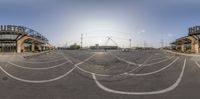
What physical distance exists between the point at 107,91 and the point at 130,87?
1.22 m

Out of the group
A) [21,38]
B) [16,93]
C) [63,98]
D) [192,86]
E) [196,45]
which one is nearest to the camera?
[63,98]

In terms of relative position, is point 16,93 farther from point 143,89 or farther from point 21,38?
point 21,38

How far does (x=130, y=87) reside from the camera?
8.42 m

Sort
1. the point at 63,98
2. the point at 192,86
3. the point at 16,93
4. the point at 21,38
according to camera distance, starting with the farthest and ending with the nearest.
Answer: the point at 21,38, the point at 192,86, the point at 16,93, the point at 63,98

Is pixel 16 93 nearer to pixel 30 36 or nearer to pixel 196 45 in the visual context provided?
pixel 30 36

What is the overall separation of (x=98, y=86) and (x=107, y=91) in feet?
3.29

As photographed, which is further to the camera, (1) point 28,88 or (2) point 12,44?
(2) point 12,44

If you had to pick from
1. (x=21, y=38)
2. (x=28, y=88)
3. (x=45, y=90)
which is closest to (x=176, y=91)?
(x=45, y=90)

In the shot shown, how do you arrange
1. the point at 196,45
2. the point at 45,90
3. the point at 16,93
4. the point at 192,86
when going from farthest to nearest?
the point at 196,45 → the point at 192,86 → the point at 45,90 → the point at 16,93

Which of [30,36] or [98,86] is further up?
[30,36]

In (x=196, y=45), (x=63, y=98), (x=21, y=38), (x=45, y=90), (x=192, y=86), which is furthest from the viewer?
(x=196, y=45)

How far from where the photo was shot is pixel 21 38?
148 feet

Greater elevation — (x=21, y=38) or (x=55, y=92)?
(x=21, y=38)

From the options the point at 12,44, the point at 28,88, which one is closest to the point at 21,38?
the point at 12,44
